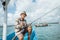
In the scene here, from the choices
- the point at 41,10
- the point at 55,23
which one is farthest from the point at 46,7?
the point at 55,23

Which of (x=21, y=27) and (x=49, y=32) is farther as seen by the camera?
(x=49, y=32)

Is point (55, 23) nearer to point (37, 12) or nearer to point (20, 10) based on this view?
point (37, 12)

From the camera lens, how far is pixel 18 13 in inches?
99.9

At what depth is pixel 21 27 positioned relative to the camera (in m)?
2.41

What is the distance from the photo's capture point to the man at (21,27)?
95.3 inches

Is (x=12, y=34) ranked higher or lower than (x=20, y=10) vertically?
lower

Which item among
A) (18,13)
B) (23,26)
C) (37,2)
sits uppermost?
(37,2)

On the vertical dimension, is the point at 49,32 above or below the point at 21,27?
below

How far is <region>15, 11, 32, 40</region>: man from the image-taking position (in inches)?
95.3

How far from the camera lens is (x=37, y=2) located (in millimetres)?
2543

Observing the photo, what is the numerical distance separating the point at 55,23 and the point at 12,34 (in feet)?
2.47

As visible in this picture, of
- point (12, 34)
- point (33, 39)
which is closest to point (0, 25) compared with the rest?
point (12, 34)

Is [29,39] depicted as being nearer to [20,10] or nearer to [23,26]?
[23,26]

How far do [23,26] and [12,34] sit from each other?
0.23 meters
